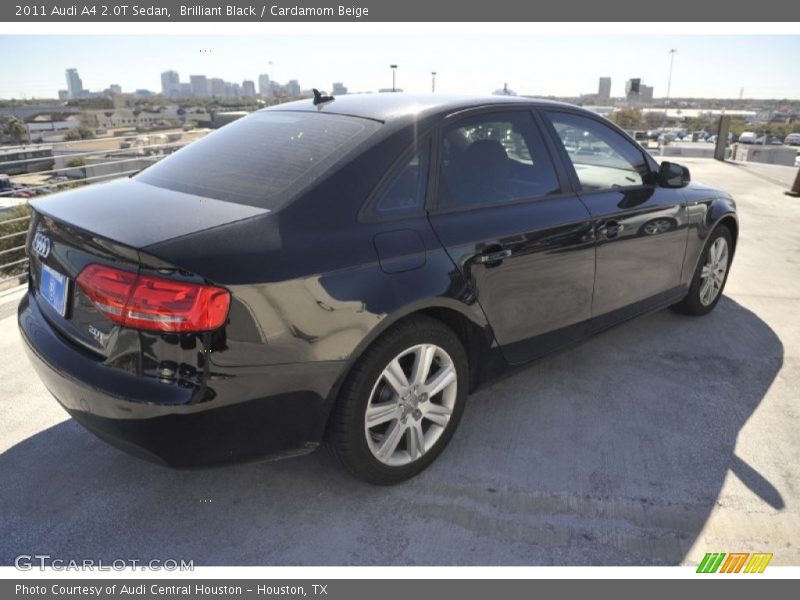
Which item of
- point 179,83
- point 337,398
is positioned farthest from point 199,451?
point 179,83

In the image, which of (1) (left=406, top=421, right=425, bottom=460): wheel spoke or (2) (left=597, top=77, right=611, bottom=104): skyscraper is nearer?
(1) (left=406, top=421, right=425, bottom=460): wheel spoke

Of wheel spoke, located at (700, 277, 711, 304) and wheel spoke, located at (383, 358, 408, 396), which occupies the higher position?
wheel spoke, located at (383, 358, 408, 396)

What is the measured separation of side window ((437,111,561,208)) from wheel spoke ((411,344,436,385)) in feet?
2.08

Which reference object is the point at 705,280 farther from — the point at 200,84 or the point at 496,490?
the point at 200,84

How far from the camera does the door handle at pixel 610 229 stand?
133 inches

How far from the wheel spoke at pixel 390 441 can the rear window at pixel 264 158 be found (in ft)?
3.43

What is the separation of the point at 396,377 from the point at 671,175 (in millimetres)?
2594

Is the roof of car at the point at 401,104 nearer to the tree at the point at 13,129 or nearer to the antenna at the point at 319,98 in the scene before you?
the antenna at the point at 319,98

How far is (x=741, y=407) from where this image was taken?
3438 millimetres

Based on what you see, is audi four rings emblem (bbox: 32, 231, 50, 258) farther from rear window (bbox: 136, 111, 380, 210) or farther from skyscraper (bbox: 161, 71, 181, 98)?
skyscraper (bbox: 161, 71, 181, 98)

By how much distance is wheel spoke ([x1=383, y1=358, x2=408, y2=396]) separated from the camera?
8.08ft

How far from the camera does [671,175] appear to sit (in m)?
3.99

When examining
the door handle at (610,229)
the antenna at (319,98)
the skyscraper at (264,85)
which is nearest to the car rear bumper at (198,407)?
the antenna at (319,98)

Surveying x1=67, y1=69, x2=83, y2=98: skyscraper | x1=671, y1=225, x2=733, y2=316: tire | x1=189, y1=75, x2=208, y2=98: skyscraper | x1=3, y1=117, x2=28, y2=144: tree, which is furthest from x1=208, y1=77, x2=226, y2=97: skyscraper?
x1=671, y1=225, x2=733, y2=316: tire
